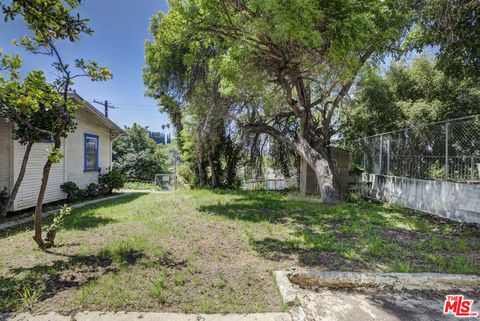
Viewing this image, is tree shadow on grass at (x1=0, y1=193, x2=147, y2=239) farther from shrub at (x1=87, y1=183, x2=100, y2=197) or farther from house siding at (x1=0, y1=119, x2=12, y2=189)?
shrub at (x1=87, y1=183, x2=100, y2=197)

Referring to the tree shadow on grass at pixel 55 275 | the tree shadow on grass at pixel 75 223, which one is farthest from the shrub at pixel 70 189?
the tree shadow on grass at pixel 55 275

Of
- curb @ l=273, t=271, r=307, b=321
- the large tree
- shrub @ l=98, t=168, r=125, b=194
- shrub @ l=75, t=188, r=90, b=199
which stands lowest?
curb @ l=273, t=271, r=307, b=321

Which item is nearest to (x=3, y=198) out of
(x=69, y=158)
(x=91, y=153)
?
(x=69, y=158)

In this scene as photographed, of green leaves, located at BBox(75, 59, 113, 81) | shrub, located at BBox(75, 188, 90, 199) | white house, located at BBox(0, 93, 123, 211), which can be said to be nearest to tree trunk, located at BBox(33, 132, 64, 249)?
green leaves, located at BBox(75, 59, 113, 81)

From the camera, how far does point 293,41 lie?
5.58m

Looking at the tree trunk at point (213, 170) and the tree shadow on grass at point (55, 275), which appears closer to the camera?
the tree shadow on grass at point (55, 275)

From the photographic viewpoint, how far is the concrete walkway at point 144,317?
231 centimetres

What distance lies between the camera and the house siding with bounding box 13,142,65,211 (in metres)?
6.90

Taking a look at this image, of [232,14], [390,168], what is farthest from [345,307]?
[390,168]

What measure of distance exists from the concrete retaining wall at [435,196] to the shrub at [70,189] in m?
10.4

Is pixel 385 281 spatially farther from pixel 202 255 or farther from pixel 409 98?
pixel 409 98

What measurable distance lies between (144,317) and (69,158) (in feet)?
28.0

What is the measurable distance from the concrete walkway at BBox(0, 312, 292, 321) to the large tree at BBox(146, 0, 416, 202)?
158 inches

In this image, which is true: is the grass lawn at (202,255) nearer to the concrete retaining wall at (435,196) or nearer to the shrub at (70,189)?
the concrete retaining wall at (435,196)
